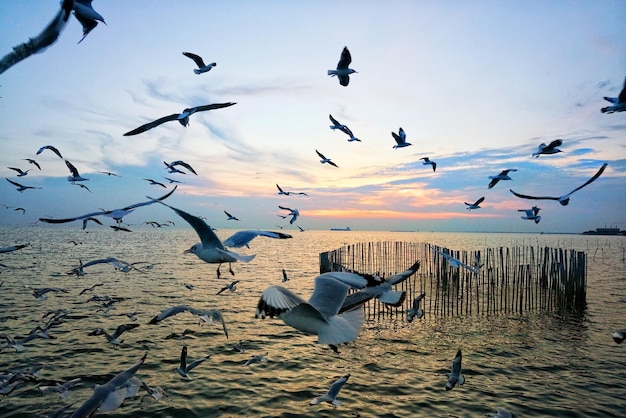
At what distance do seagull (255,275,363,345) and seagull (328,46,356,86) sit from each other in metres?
5.85

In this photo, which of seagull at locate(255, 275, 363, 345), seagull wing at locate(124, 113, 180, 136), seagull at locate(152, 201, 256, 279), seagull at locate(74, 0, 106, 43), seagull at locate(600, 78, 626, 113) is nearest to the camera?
seagull at locate(255, 275, 363, 345)

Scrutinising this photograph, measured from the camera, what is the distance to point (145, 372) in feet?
36.5

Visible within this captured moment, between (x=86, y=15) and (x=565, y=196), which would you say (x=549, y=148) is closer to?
(x=565, y=196)

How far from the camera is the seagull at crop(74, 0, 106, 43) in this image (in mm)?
5133

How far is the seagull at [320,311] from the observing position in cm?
428

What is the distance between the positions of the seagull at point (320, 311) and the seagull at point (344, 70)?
5.85 meters

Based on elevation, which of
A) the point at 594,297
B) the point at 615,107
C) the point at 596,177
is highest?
the point at 615,107

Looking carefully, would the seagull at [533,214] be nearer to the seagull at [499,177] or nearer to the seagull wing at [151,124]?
the seagull at [499,177]

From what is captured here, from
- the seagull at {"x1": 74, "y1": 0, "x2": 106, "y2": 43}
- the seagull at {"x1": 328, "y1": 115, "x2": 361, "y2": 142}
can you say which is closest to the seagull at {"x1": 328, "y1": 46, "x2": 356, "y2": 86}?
the seagull at {"x1": 328, "y1": 115, "x2": 361, "y2": 142}

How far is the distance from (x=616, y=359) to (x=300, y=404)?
444 inches

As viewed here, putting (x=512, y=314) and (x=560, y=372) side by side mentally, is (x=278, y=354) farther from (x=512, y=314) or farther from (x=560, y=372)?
(x=512, y=314)

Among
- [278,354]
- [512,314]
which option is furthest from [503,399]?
[512,314]

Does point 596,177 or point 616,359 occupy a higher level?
point 596,177

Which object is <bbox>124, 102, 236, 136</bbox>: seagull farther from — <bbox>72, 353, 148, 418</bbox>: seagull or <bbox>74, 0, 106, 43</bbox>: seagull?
<bbox>72, 353, 148, 418</bbox>: seagull
